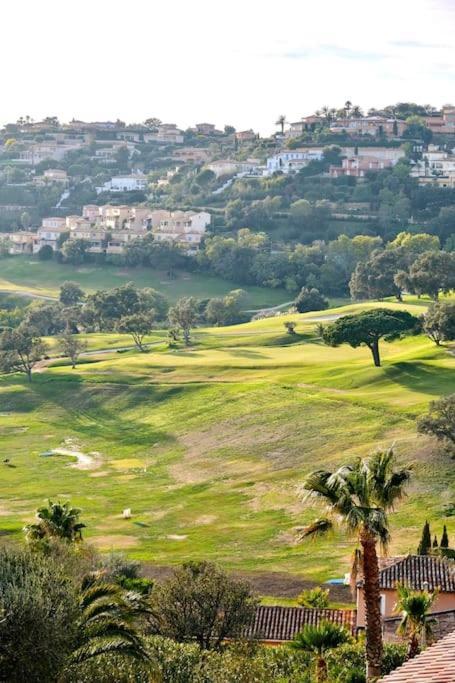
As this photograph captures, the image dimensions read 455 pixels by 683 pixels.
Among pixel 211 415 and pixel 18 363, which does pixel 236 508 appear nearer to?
pixel 211 415

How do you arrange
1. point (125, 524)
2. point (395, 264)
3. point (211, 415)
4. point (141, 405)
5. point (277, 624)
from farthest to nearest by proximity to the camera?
point (395, 264)
point (141, 405)
point (211, 415)
point (125, 524)
point (277, 624)

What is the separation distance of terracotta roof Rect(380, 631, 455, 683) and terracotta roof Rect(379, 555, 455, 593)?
81.9 ft

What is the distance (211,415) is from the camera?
290 ft

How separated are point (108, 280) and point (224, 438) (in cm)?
8599

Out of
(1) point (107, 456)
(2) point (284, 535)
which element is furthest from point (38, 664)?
(1) point (107, 456)

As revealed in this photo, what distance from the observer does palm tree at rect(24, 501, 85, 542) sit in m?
44.0

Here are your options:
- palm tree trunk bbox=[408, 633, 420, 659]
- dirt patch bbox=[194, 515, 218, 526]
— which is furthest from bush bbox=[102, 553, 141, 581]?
dirt patch bbox=[194, 515, 218, 526]

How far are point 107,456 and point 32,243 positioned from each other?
109381 mm

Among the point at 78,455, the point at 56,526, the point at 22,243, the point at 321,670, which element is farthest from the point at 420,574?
the point at 22,243

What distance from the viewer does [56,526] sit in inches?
1742

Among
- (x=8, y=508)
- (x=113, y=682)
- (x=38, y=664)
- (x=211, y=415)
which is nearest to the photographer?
(x=38, y=664)

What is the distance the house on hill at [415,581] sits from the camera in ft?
128

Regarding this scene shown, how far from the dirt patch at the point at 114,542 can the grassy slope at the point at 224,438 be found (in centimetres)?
10

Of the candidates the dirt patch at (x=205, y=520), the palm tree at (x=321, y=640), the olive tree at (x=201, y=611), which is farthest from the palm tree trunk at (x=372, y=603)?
the dirt patch at (x=205, y=520)
